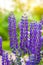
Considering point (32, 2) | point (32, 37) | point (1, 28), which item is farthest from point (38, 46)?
point (32, 2)

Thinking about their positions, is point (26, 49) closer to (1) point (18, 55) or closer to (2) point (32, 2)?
(1) point (18, 55)

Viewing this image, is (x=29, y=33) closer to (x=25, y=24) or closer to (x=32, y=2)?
(x=25, y=24)

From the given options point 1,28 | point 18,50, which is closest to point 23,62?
point 18,50

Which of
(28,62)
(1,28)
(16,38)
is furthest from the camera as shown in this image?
(1,28)

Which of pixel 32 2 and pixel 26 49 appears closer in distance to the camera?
pixel 26 49

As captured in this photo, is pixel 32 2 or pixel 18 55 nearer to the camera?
pixel 18 55

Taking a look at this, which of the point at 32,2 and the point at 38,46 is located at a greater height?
the point at 32,2

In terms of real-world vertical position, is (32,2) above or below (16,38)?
above

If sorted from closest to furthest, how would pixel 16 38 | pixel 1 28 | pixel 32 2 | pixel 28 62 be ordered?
pixel 28 62, pixel 16 38, pixel 1 28, pixel 32 2

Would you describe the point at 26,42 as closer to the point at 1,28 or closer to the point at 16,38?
the point at 16,38
